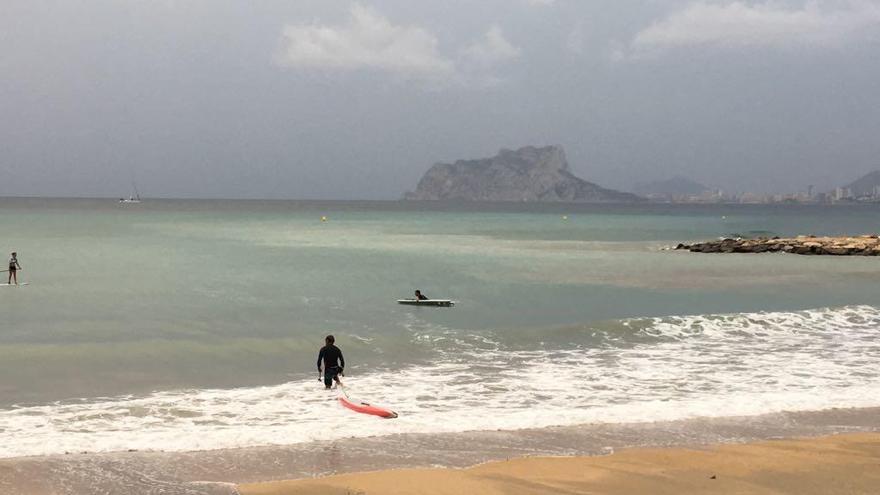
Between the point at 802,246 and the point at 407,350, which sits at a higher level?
the point at 802,246

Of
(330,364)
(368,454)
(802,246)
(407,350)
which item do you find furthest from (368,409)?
(802,246)

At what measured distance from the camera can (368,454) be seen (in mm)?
12812

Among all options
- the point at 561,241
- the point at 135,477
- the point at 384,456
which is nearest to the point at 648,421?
the point at 384,456

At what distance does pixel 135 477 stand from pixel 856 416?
1301cm

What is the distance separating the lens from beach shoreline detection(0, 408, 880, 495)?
1138 centimetres

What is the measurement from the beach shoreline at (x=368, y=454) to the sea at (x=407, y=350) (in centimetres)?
54

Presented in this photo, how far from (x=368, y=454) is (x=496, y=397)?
200 inches

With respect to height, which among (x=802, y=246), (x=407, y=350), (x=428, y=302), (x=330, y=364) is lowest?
(x=407, y=350)

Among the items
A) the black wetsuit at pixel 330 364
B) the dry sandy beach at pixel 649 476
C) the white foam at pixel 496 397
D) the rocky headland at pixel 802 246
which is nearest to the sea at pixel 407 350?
the white foam at pixel 496 397

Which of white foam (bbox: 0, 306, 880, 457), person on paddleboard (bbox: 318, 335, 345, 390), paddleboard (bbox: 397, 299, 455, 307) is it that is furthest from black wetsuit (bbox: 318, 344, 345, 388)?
paddleboard (bbox: 397, 299, 455, 307)

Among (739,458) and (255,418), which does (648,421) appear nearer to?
(739,458)

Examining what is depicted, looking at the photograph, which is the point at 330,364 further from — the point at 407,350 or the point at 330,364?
the point at 407,350

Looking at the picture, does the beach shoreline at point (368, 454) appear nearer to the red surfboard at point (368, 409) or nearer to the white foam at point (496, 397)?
the white foam at point (496, 397)

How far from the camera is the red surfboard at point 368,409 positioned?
15141mm
